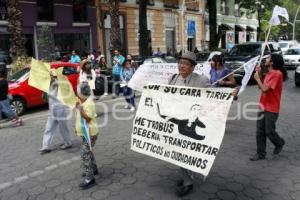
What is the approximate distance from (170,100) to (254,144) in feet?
9.57

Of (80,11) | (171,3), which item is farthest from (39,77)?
(171,3)

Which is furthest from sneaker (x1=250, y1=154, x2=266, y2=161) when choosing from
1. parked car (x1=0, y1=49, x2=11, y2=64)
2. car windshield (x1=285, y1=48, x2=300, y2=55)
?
car windshield (x1=285, y1=48, x2=300, y2=55)

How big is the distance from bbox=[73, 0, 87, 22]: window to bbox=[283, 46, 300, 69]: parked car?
13130 mm

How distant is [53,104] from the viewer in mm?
6809

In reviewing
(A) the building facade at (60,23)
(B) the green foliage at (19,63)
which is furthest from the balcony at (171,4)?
(B) the green foliage at (19,63)

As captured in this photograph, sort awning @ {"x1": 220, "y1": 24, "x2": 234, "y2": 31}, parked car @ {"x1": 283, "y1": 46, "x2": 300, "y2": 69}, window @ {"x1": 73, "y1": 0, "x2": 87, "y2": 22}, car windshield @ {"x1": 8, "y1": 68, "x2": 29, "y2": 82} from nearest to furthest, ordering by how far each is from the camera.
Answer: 1. car windshield @ {"x1": 8, "y1": 68, "x2": 29, "y2": 82}
2. parked car @ {"x1": 283, "y1": 46, "x2": 300, "y2": 69}
3. window @ {"x1": 73, "y1": 0, "x2": 87, "y2": 22}
4. awning @ {"x1": 220, "y1": 24, "x2": 234, "y2": 31}

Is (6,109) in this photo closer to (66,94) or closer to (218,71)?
(66,94)

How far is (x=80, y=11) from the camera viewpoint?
2373cm

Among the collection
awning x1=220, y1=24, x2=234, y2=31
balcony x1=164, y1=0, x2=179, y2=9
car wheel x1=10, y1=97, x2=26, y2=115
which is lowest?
car wheel x1=10, y1=97, x2=26, y2=115

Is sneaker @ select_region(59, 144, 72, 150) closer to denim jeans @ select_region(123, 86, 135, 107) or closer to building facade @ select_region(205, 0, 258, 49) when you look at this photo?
denim jeans @ select_region(123, 86, 135, 107)

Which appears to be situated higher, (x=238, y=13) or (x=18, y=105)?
(x=238, y=13)

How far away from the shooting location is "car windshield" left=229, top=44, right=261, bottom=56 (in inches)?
692

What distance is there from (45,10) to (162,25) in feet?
43.7

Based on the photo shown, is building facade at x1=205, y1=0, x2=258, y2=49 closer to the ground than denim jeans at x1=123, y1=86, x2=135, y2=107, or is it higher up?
higher up
